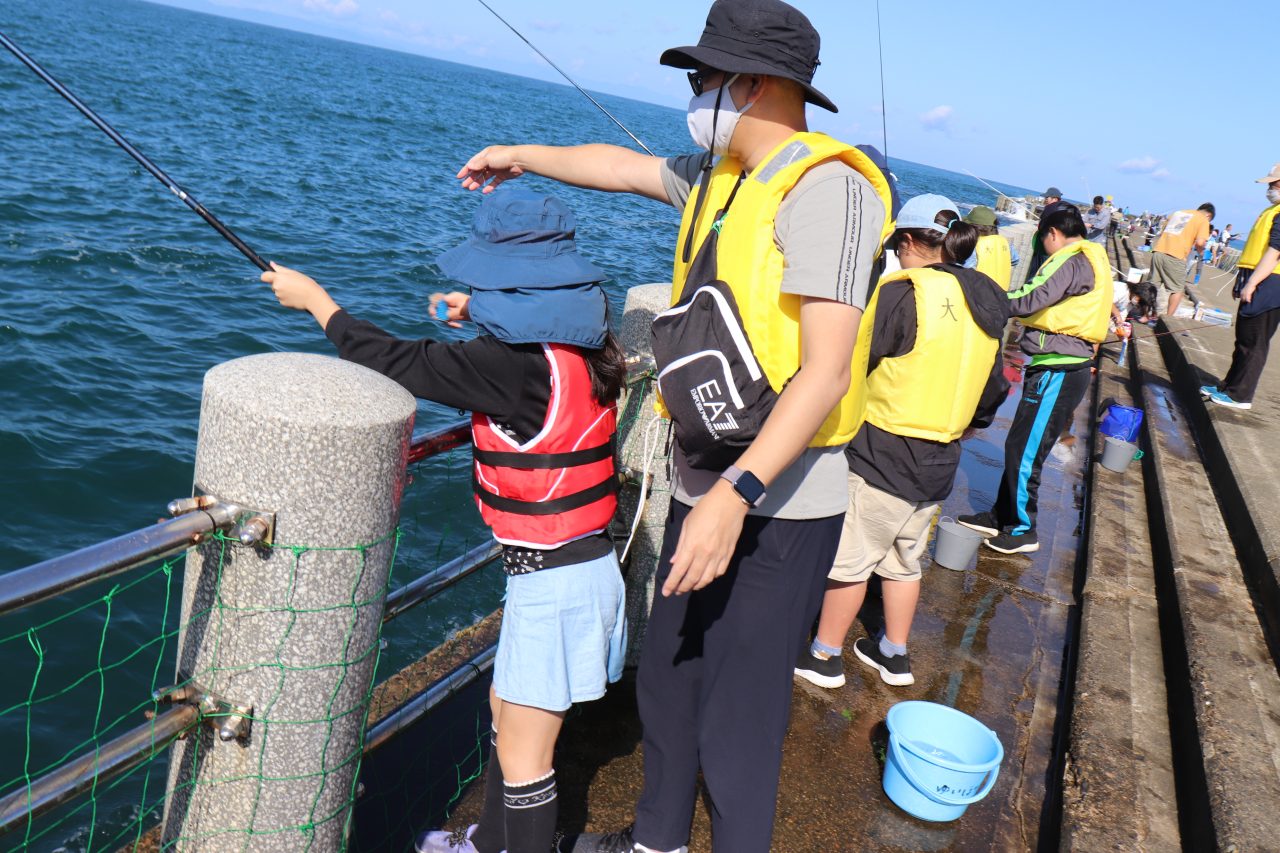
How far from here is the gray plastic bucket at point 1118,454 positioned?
7.27m

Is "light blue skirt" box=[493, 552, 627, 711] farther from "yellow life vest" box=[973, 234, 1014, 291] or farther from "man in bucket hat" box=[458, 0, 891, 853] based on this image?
"yellow life vest" box=[973, 234, 1014, 291]

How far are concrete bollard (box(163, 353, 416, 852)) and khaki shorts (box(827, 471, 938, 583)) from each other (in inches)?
82.7

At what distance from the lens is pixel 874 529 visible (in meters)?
3.71

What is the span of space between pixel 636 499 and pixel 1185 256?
1718 cm

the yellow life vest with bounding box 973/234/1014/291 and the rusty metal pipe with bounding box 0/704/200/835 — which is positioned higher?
the yellow life vest with bounding box 973/234/1014/291

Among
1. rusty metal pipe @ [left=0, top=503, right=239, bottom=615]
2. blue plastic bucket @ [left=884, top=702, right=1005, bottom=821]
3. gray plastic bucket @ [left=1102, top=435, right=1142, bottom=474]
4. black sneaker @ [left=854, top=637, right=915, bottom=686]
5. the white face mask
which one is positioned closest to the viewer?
rusty metal pipe @ [left=0, top=503, right=239, bottom=615]

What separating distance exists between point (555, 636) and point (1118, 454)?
20.6 feet

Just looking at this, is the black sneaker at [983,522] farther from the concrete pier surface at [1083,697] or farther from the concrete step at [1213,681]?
the concrete step at [1213,681]

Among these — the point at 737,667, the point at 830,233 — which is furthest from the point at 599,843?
the point at 830,233

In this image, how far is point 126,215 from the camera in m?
16.2

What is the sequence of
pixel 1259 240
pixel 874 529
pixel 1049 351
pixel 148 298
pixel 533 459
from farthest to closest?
pixel 148 298
pixel 1259 240
pixel 1049 351
pixel 874 529
pixel 533 459

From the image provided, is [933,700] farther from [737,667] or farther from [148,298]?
[148,298]

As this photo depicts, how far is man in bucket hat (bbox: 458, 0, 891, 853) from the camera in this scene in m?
1.82

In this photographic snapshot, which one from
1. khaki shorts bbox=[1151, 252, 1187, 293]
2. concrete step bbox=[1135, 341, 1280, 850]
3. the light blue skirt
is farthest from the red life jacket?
khaki shorts bbox=[1151, 252, 1187, 293]
